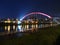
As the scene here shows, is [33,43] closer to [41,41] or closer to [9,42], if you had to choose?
[41,41]

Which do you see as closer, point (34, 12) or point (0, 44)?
point (0, 44)

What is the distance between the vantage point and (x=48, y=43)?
6.69 m

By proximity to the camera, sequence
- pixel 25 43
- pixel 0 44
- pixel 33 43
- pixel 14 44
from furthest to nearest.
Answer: pixel 33 43
pixel 25 43
pixel 14 44
pixel 0 44

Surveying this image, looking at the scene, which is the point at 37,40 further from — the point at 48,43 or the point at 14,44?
the point at 14,44

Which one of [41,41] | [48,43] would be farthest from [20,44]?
[48,43]

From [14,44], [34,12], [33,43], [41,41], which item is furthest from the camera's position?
[34,12]

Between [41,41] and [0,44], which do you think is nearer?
[0,44]

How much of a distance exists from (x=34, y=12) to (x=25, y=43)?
294 ft

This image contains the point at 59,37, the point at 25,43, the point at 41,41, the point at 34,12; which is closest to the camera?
the point at 25,43

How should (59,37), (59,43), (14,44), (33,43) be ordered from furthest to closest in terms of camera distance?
1. (59,37)
2. (59,43)
3. (33,43)
4. (14,44)

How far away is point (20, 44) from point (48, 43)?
1.68m

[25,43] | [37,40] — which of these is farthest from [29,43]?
[37,40]

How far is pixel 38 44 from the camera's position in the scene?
610 cm

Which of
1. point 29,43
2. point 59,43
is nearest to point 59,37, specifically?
point 59,43
